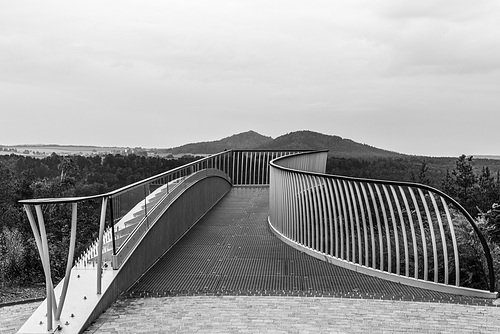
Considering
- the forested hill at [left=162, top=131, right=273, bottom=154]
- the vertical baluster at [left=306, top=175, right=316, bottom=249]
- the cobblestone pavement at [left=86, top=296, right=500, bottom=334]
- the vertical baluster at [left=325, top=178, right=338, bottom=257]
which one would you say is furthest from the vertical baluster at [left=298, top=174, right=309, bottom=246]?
the forested hill at [left=162, top=131, right=273, bottom=154]

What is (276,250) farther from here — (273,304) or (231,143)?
(231,143)

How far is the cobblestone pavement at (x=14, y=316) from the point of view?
4.31 m

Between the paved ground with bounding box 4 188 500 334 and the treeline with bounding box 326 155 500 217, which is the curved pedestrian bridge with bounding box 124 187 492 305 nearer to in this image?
the paved ground with bounding box 4 188 500 334

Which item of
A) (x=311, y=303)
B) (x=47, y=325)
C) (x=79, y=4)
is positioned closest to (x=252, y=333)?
(x=311, y=303)

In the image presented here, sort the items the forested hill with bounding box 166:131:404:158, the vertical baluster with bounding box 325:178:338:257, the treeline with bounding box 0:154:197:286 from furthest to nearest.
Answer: the forested hill with bounding box 166:131:404:158 → the treeline with bounding box 0:154:197:286 → the vertical baluster with bounding box 325:178:338:257

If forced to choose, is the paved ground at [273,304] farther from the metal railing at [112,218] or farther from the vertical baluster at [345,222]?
Answer: the metal railing at [112,218]

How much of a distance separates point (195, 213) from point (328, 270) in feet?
14.5

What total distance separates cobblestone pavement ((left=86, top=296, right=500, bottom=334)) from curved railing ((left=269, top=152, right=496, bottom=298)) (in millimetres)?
780

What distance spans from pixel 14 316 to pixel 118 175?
3058 centimetres

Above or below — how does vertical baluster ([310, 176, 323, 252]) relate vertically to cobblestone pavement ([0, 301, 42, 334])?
above

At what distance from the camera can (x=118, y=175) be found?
113 ft

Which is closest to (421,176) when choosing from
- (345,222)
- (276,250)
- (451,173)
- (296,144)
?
(451,173)

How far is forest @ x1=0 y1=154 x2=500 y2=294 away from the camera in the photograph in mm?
26578

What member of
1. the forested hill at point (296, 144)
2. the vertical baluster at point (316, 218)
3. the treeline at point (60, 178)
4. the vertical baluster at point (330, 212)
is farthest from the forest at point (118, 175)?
the vertical baluster at point (330, 212)
